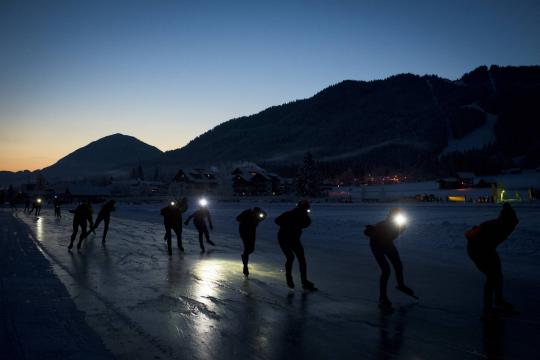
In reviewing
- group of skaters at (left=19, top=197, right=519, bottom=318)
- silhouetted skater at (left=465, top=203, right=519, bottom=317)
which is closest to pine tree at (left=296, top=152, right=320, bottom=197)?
group of skaters at (left=19, top=197, right=519, bottom=318)

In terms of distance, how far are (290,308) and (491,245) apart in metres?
3.08

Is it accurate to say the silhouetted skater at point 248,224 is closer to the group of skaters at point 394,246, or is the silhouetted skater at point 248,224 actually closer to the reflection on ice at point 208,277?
the group of skaters at point 394,246

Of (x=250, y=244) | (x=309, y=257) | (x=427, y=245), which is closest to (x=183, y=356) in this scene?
(x=250, y=244)

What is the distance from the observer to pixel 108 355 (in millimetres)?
4770

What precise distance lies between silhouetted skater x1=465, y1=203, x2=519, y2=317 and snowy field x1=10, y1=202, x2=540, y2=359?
0.31 m

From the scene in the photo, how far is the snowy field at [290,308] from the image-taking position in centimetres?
504

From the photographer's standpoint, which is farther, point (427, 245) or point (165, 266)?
point (427, 245)

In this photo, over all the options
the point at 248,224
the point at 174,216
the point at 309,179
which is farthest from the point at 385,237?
the point at 309,179

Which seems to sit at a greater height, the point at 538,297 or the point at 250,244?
the point at 250,244

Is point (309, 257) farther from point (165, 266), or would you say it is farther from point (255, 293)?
point (255, 293)

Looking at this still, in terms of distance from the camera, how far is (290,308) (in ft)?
22.6

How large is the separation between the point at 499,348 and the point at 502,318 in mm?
1436

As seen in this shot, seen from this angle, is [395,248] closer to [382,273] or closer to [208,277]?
[382,273]

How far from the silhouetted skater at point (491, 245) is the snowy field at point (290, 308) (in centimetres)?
31
